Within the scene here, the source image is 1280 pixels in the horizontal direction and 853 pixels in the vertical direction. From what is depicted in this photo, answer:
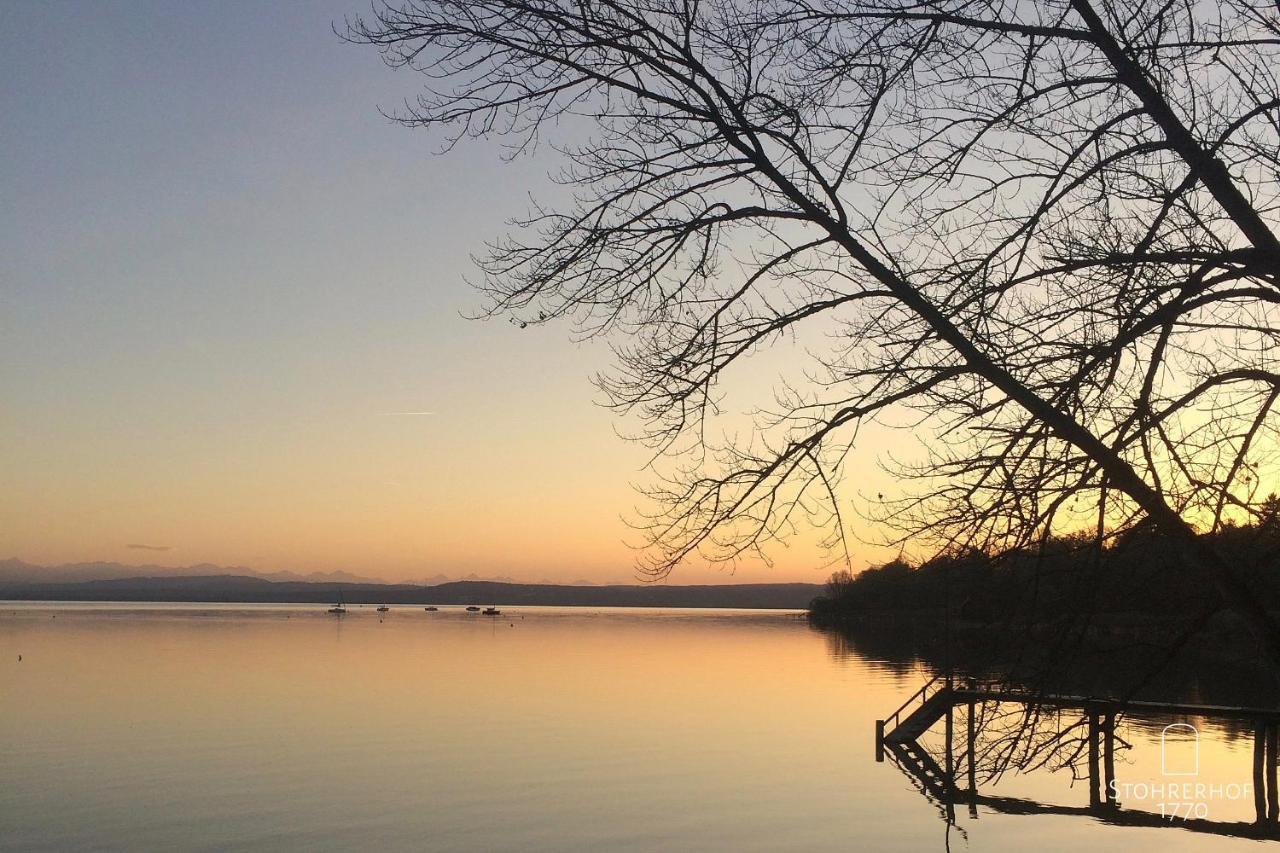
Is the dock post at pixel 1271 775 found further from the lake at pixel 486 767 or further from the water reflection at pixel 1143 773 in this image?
the lake at pixel 486 767

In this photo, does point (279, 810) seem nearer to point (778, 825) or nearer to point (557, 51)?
point (778, 825)

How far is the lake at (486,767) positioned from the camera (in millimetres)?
28625

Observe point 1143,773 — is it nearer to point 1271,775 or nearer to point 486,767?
point 1271,775

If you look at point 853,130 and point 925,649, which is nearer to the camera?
point 853,130

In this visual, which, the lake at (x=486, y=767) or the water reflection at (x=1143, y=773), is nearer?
the lake at (x=486, y=767)

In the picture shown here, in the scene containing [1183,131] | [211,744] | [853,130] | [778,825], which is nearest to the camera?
[1183,131]

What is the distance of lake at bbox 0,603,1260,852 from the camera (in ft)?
93.9

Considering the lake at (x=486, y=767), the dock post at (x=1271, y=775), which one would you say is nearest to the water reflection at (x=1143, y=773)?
the dock post at (x=1271, y=775)

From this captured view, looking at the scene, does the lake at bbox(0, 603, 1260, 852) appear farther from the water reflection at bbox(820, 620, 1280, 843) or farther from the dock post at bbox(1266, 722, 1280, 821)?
the dock post at bbox(1266, 722, 1280, 821)

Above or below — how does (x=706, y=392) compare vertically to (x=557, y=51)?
below

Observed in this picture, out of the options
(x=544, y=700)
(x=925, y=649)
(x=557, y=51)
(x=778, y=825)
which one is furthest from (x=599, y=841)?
(x=925, y=649)

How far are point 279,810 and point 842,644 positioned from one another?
109 m

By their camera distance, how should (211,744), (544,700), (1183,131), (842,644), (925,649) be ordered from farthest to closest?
(842,644) → (925,649) → (544,700) → (211,744) → (1183,131)

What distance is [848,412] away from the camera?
649 centimetres
